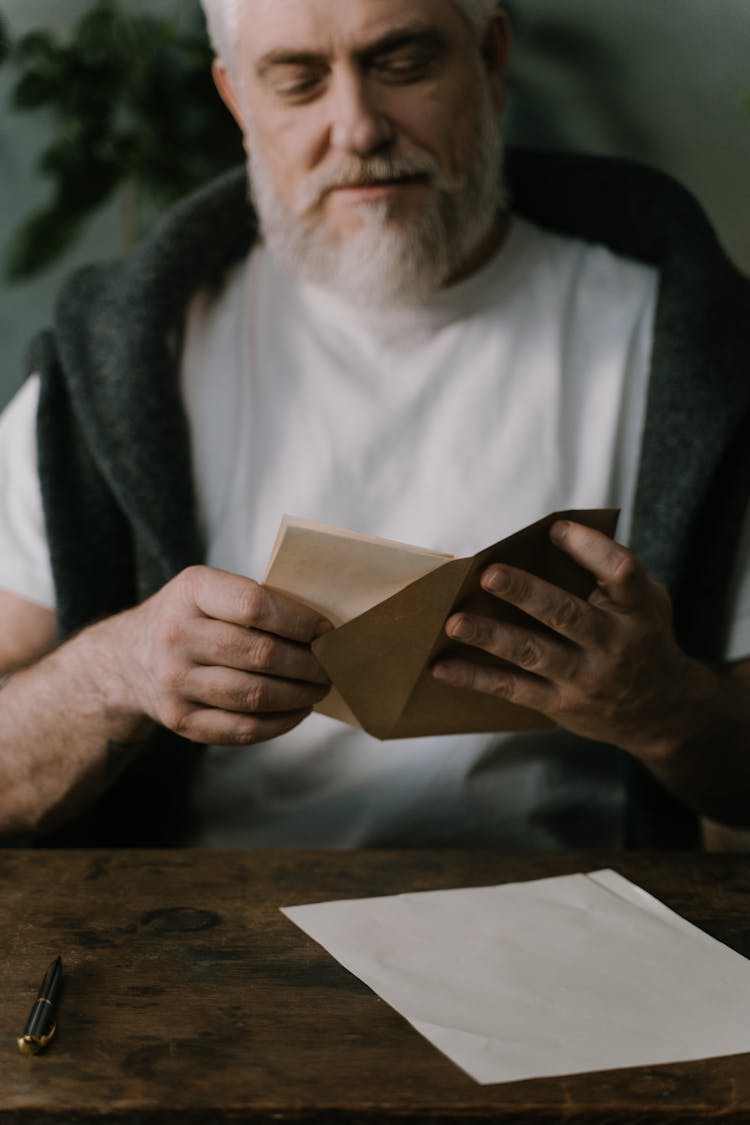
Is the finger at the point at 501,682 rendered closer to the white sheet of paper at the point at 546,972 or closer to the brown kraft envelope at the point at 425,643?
the brown kraft envelope at the point at 425,643

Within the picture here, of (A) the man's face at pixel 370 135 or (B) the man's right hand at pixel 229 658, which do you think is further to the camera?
(A) the man's face at pixel 370 135

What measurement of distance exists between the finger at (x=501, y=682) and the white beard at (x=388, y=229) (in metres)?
0.56

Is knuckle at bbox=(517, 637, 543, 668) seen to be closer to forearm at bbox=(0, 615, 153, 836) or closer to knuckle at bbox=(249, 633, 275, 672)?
knuckle at bbox=(249, 633, 275, 672)

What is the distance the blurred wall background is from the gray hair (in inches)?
26.6

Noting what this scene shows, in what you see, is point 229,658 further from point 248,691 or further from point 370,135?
point 370,135

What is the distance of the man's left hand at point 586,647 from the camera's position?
36.1 inches

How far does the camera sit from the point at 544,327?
1.46m

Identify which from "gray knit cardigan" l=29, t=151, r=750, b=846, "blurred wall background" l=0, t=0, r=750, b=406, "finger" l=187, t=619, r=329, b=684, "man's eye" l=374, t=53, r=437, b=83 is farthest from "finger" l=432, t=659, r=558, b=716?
"blurred wall background" l=0, t=0, r=750, b=406

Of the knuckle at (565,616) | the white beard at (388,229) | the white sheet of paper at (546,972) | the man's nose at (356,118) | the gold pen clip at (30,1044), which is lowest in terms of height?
the white sheet of paper at (546,972)

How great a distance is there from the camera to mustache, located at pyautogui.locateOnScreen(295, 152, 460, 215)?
1.32 m

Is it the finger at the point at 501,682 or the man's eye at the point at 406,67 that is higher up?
the man's eye at the point at 406,67

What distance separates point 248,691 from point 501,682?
196 millimetres

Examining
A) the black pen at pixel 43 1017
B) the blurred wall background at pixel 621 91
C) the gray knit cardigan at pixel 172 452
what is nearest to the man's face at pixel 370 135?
the gray knit cardigan at pixel 172 452

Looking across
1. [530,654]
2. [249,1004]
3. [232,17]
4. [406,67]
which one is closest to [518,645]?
[530,654]
